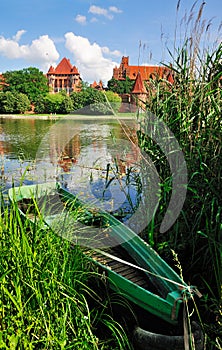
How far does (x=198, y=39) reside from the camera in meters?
2.30

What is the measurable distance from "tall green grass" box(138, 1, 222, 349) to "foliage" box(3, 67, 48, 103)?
126 feet

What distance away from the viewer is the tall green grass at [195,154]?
210 centimetres

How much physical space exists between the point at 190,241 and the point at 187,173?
0.46 meters

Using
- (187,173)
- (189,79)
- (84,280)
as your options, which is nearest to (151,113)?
(189,79)

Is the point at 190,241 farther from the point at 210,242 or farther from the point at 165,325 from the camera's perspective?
the point at 165,325

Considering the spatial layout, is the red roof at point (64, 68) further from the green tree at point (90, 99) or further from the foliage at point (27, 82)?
the green tree at point (90, 99)

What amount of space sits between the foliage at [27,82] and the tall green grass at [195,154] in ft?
126

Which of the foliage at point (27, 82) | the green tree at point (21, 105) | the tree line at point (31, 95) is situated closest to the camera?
the tree line at point (31, 95)

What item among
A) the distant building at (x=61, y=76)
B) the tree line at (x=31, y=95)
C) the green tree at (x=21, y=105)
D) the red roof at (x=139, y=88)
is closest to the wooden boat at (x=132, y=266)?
the red roof at (x=139, y=88)

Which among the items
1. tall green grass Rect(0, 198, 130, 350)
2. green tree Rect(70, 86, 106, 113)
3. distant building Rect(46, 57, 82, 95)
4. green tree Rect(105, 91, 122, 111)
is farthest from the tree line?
tall green grass Rect(0, 198, 130, 350)

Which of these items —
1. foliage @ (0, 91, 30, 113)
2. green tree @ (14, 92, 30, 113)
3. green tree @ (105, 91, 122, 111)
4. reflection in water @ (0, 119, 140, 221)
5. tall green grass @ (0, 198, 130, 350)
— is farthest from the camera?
green tree @ (14, 92, 30, 113)

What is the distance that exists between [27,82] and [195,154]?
138 ft

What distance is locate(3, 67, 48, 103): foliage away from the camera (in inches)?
1564

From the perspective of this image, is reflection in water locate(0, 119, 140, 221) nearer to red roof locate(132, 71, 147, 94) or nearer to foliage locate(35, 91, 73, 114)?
red roof locate(132, 71, 147, 94)
